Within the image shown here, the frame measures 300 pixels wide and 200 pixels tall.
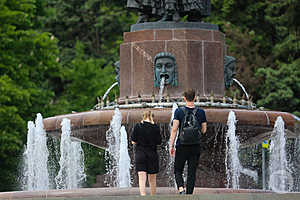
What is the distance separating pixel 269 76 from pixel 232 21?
17.7 feet

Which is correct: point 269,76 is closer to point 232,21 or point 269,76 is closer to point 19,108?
point 232,21

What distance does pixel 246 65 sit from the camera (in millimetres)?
41875

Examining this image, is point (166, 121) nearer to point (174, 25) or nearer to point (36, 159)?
point (174, 25)

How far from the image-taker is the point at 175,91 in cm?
2152

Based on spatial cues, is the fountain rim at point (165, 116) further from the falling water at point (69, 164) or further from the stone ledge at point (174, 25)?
the stone ledge at point (174, 25)

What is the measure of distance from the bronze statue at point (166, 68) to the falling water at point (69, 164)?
7.78 ft

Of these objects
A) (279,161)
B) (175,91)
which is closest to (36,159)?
(175,91)

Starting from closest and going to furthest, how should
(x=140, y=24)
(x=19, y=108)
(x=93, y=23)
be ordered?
(x=140, y=24) < (x=19, y=108) < (x=93, y=23)

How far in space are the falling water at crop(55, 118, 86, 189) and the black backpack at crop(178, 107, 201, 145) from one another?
20.6 feet

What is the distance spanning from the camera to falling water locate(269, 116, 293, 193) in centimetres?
2023

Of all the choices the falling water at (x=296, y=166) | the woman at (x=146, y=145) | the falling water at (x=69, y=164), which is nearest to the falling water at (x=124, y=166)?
the falling water at (x=69, y=164)

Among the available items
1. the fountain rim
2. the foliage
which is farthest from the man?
the foliage

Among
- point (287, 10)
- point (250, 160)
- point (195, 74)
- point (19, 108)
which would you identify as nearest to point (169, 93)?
point (195, 74)

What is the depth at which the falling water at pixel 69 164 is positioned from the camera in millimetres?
21484
